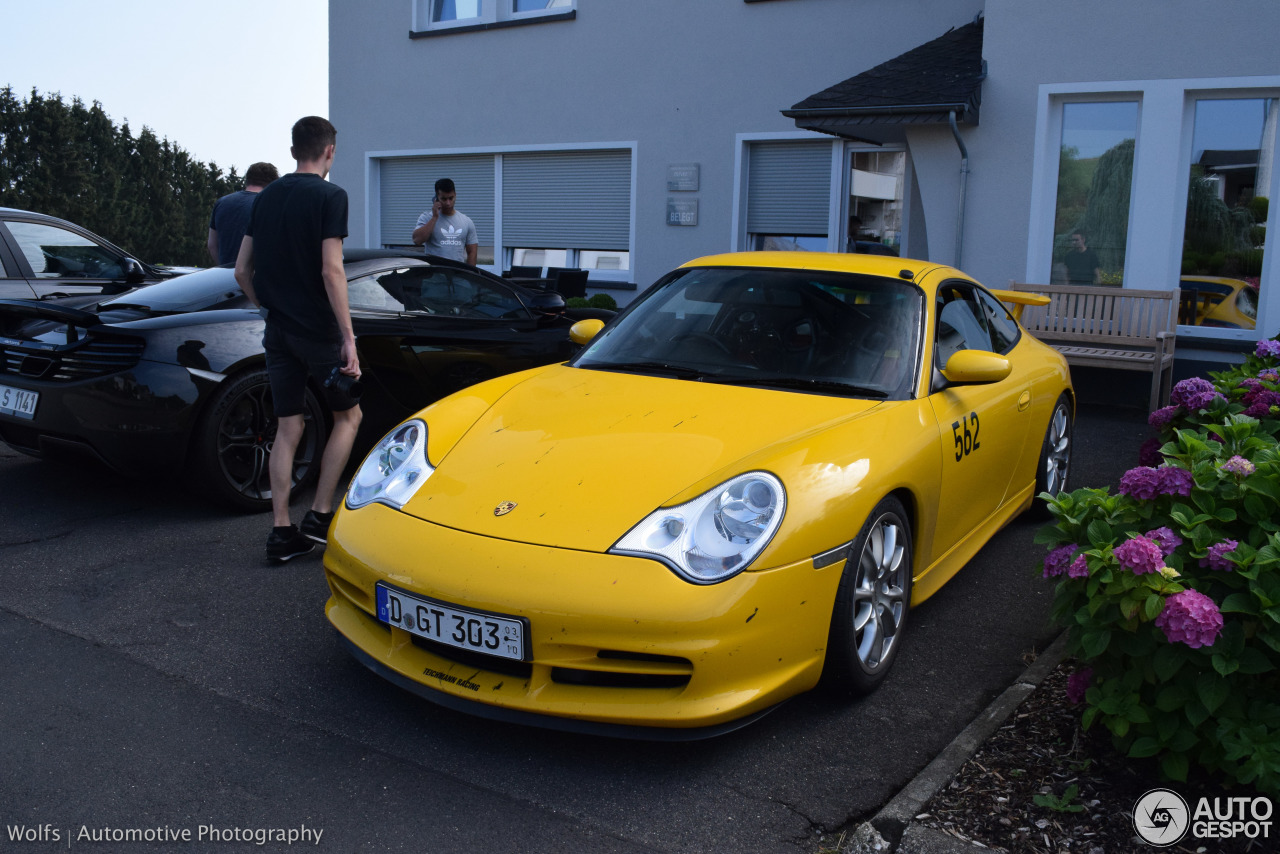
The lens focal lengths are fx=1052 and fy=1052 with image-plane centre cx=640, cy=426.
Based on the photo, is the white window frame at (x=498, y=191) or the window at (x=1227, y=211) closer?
the window at (x=1227, y=211)

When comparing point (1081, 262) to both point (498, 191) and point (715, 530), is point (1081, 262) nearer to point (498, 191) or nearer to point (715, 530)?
point (715, 530)

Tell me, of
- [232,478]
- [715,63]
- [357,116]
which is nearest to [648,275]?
[715,63]

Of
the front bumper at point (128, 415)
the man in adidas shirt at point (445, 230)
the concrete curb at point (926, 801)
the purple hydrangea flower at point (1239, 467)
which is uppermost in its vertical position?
the man in adidas shirt at point (445, 230)

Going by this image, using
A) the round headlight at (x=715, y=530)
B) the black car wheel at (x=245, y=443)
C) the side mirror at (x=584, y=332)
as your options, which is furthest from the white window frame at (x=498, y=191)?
the round headlight at (x=715, y=530)

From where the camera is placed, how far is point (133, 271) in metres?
7.69

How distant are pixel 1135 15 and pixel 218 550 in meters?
7.95

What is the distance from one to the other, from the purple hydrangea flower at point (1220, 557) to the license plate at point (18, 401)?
483 cm

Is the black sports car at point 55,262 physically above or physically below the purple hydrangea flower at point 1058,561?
above

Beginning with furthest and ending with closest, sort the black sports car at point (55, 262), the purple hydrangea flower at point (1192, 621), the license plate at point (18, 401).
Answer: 1. the black sports car at point (55, 262)
2. the license plate at point (18, 401)
3. the purple hydrangea flower at point (1192, 621)

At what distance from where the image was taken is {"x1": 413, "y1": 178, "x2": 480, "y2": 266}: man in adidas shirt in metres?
8.99

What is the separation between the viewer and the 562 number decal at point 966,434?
12.4 ft

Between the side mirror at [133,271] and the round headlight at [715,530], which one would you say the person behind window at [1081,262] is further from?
the side mirror at [133,271]

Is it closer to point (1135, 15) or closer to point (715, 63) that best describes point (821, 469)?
point (1135, 15)

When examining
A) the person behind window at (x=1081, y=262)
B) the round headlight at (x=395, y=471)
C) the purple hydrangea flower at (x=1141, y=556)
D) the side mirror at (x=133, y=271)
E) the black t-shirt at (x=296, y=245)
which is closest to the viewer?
the purple hydrangea flower at (x=1141, y=556)
